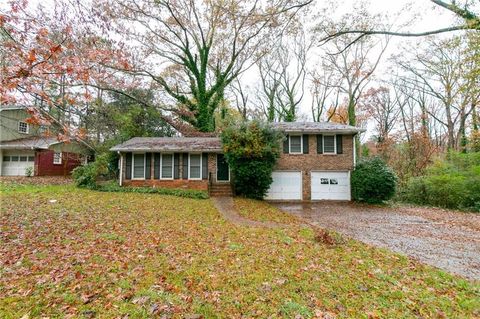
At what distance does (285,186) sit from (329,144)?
4.16 metres

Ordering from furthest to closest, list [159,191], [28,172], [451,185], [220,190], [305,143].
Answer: [28,172] → [305,143] → [220,190] → [159,191] → [451,185]

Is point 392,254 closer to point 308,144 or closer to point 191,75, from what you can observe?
point 308,144

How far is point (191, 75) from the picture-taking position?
25.5m

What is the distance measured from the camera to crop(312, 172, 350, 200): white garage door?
1667 centimetres

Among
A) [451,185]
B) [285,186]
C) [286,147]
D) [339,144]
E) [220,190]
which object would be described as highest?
[339,144]

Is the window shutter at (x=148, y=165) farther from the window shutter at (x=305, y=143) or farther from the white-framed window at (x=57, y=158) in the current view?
the white-framed window at (x=57, y=158)

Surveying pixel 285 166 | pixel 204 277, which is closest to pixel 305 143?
pixel 285 166

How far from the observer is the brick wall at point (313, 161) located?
55.0 feet

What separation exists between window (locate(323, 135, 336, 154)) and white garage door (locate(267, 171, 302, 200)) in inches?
95.3

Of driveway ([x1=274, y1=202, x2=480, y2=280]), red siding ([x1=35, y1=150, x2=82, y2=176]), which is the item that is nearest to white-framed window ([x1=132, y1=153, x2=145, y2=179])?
red siding ([x1=35, y1=150, x2=82, y2=176])

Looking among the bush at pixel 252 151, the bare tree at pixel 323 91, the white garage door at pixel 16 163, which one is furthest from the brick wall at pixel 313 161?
the white garage door at pixel 16 163

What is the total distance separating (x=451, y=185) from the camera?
47.5 feet

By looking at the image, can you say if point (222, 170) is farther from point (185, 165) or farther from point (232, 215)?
point (232, 215)

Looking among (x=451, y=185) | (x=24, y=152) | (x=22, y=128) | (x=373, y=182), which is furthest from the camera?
(x=22, y=128)
